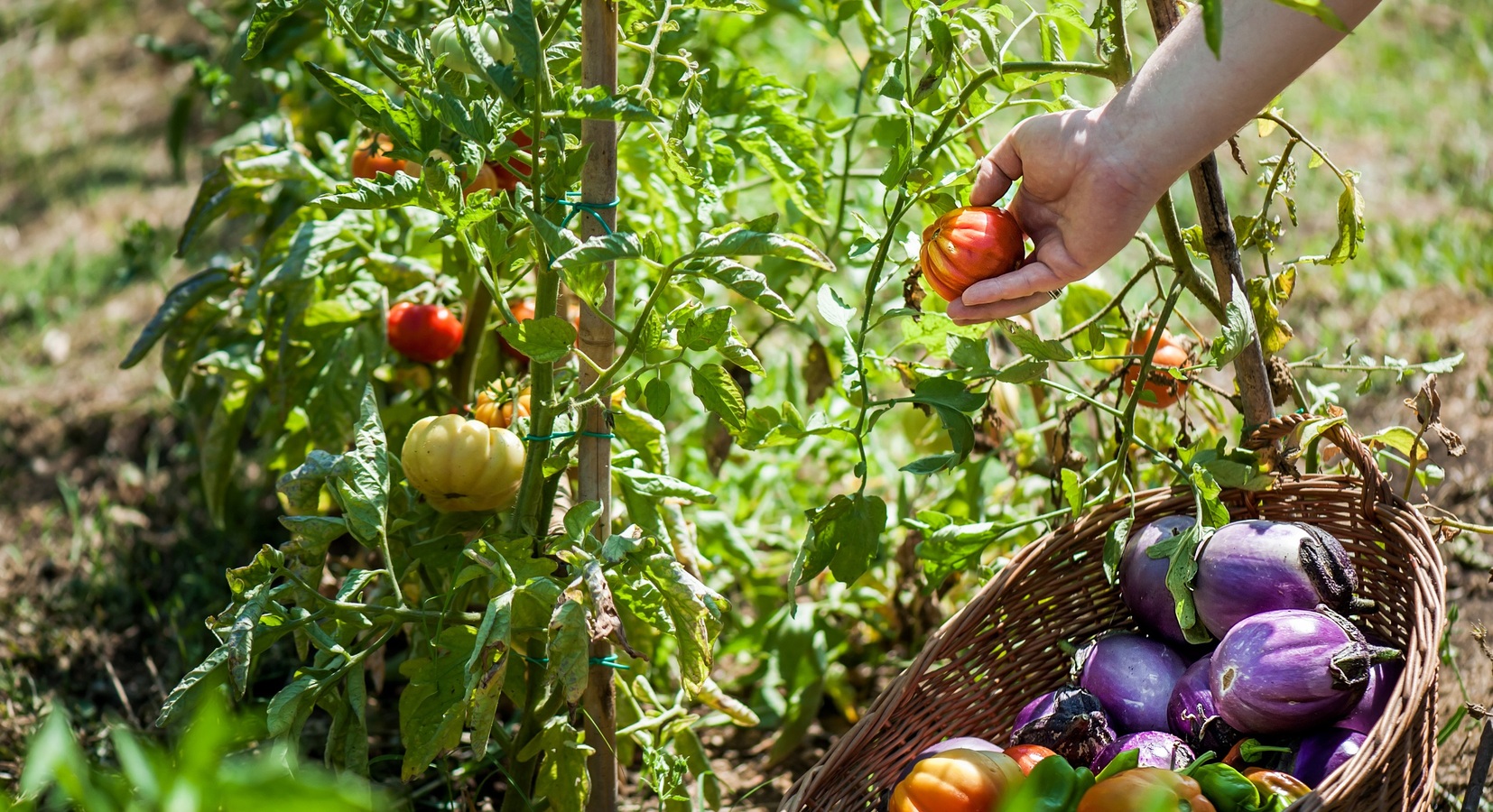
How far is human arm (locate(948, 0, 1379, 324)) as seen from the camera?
1.16 metres

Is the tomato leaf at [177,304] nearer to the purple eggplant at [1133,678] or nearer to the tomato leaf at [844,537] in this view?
the tomato leaf at [844,537]

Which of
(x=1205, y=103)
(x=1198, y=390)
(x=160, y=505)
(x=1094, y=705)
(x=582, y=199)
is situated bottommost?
(x=160, y=505)

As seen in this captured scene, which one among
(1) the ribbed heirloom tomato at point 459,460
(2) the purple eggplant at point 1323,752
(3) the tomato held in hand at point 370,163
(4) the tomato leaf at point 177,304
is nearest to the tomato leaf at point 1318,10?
(2) the purple eggplant at point 1323,752

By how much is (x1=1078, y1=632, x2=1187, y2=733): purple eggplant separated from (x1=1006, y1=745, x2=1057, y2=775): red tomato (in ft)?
0.42

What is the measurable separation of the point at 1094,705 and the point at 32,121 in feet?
15.2

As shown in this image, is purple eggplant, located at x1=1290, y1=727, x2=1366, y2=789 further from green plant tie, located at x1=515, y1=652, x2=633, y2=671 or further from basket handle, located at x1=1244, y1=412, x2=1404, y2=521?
green plant tie, located at x1=515, y1=652, x2=633, y2=671

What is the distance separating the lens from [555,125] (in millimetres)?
1165

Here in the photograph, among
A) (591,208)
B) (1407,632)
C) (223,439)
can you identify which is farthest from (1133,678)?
(223,439)

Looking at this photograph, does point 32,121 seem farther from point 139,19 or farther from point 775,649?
point 775,649

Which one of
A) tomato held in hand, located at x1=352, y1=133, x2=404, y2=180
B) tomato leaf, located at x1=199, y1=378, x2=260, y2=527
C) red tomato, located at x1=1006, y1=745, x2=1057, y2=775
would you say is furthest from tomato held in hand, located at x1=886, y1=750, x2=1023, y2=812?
tomato leaf, located at x1=199, y1=378, x2=260, y2=527

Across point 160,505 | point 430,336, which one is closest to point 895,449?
point 430,336

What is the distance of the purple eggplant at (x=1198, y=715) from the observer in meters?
1.27

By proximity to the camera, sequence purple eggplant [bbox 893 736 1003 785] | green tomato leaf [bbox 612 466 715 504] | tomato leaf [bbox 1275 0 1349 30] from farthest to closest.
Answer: green tomato leaf [bbox 612 466 715 504] < purple eggplant [bbox 893 736 1003 785] < tomato leaf [bbox 1275 0 1349 30]

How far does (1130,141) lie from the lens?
4.06ft
